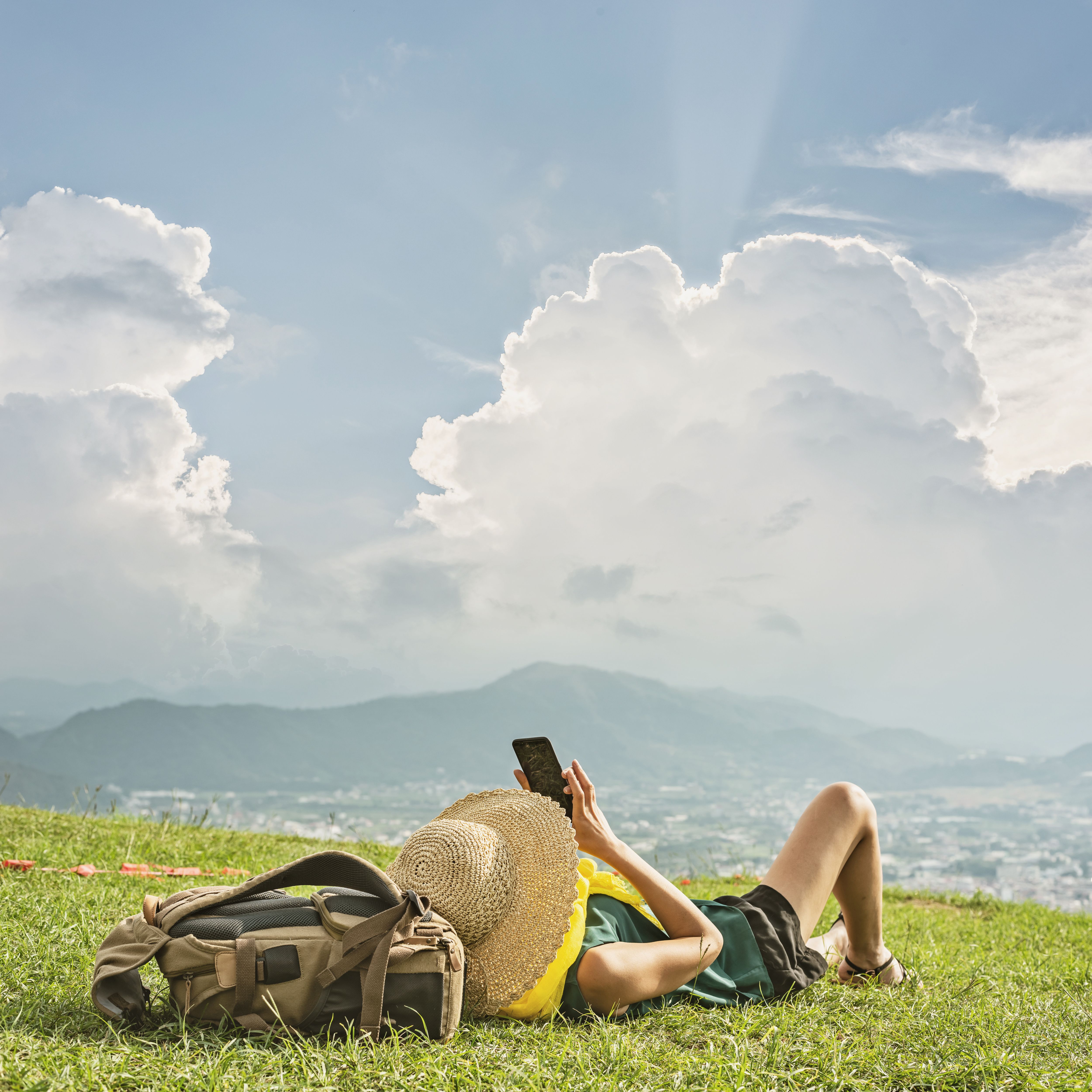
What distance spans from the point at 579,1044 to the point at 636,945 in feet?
1.65

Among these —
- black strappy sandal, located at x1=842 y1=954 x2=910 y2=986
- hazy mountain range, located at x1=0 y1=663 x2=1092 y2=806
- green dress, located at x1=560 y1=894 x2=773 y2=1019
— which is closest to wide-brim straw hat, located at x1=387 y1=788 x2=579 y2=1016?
green dress, located at x1=560 y1=894 x2=773 y2=1019

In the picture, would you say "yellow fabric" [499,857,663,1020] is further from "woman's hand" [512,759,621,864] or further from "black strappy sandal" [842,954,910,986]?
"black strappy sandal" [842,954,910,986]

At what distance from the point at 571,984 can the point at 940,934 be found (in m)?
4.72

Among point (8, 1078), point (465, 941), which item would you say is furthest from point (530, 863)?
point (8, 1078)

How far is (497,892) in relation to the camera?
10.4ft

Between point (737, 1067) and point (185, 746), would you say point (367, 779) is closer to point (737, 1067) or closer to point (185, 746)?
point (185, 746)

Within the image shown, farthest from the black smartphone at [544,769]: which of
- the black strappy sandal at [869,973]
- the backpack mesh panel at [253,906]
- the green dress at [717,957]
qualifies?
the black strappy sandal at [869,973]

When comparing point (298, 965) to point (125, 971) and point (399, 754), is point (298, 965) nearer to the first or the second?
point (125, 971)

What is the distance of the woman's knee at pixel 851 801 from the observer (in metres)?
4.09

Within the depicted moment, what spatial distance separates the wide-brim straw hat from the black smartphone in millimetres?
174

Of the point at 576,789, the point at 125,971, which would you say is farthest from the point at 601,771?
the point at 125,971

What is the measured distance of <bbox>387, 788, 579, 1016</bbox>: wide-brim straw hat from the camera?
3.11 metres

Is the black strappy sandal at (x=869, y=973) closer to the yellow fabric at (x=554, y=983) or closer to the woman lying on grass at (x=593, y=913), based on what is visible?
the woman lying on grass at (x=593, y=913)

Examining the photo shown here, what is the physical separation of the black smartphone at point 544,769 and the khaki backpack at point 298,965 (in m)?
0.76
